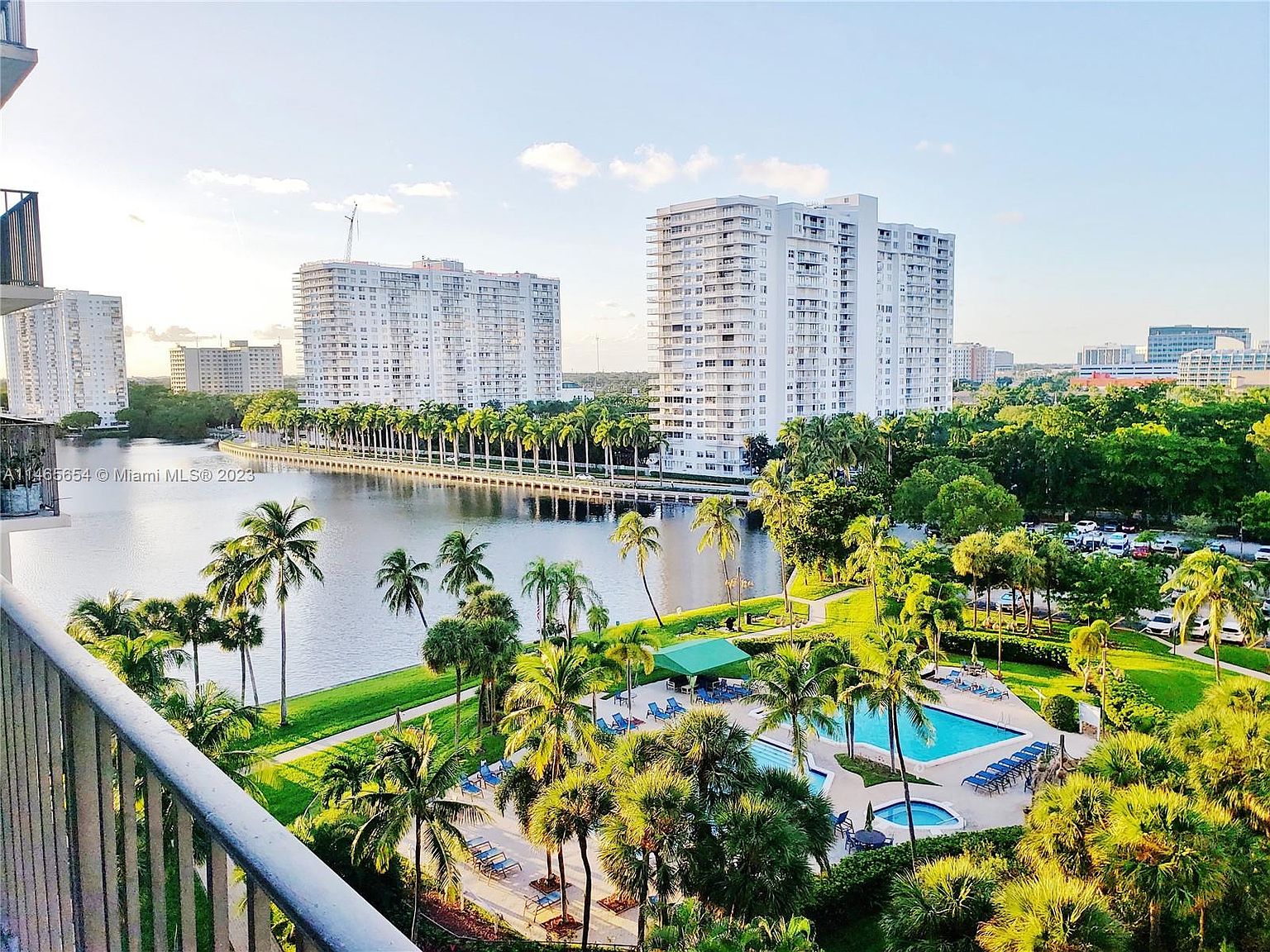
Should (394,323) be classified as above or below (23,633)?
→ above

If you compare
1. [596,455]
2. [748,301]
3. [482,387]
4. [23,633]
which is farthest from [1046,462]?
[482,387]

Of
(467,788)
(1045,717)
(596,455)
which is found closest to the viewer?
→ (467,788)

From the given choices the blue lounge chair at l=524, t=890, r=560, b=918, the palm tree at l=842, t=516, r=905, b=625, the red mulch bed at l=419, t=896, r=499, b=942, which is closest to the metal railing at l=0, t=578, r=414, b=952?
the red mulch bed at l=419, t=896, r=499, b=942

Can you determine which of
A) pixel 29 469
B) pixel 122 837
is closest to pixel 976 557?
pixel 29 469

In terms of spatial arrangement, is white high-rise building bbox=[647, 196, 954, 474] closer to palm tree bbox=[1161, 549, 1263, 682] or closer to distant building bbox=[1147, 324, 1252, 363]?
palm tree bbox=[1161, 549, 1263, 682]

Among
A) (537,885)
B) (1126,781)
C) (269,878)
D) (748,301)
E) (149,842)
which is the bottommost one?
(537,885)

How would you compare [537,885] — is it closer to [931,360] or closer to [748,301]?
[748,301]
